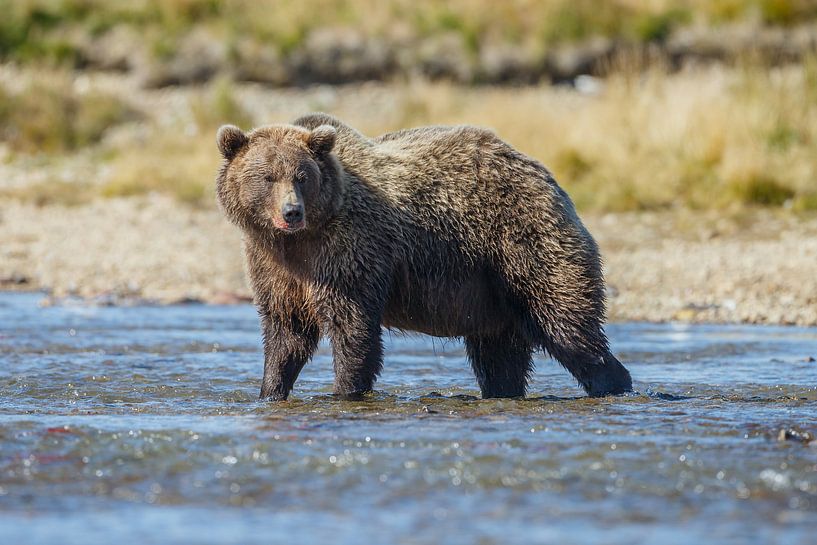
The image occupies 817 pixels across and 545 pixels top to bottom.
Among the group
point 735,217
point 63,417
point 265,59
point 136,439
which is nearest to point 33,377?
point 63,417

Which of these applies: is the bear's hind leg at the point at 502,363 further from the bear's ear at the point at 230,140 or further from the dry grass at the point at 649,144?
the dry grass at the point at 649,144

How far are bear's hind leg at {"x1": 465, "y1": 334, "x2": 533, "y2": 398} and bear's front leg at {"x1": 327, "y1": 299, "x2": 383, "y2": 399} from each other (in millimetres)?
926

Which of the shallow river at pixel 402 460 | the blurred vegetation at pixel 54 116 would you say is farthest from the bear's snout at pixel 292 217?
the blurred vegetation at pixel 54 116

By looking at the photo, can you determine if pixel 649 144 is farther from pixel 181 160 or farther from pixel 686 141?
pixel 181 160

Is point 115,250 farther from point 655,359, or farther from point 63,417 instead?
point 63,417

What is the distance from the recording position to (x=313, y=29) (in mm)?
27703

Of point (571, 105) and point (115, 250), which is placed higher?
point (571, 105)

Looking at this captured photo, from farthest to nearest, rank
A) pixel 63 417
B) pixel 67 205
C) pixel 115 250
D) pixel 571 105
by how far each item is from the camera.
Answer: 1. pixel 571 105
2. pixel 67 205
3. pixel 115 250
4. pixel 63 417

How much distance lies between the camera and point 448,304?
23.7ft

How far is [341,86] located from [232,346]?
1710 centimetres

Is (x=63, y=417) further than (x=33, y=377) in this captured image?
No

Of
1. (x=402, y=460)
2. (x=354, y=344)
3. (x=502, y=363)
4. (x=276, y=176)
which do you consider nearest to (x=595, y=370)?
(x=502, y=363)

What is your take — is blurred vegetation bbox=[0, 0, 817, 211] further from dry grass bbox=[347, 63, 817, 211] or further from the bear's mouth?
the bear's mouth

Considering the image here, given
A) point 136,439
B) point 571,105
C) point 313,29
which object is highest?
point 313,29
